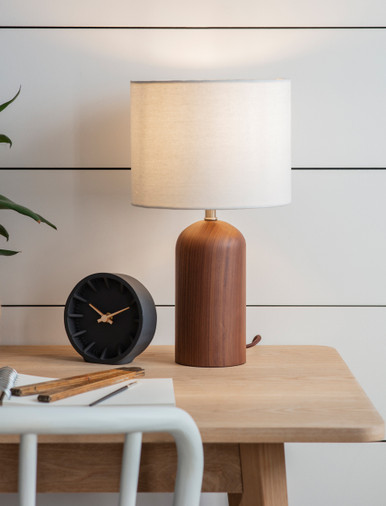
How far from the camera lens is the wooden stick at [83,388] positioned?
0.95 meters

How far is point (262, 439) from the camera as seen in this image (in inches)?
34.0

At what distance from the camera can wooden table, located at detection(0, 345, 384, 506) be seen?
0.87 metres

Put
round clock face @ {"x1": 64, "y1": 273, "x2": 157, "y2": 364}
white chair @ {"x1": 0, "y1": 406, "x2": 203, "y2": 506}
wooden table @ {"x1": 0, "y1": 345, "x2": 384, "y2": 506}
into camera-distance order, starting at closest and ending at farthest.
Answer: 1. white chair @ {"x1": 0, "y1": 406, "x2": 203, "y2": 506}
2. wooden table @ {"x1": 0, "y1": 345, "x2": 384, "y2": 506}
3. round clock face @ {"x1": 64, "y1": 273, "x2": 157, "y2": 364}

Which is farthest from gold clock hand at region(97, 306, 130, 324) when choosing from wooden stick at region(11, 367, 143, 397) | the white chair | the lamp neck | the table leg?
the white chair

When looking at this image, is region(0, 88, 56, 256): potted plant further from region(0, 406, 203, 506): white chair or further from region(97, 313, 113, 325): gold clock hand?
region(0, 406, 203, 506): white chair

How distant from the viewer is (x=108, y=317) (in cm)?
121

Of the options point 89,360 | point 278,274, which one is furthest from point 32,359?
point 278,274

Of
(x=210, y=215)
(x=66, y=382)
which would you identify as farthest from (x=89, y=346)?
(x=210, y=215)

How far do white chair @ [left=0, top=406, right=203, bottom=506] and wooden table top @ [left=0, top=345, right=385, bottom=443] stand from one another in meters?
0.20

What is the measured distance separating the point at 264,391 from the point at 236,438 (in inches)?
6.4

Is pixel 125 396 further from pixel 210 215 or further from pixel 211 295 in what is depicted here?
pixel 210 215

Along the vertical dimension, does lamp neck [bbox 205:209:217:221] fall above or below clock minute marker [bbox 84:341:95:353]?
above

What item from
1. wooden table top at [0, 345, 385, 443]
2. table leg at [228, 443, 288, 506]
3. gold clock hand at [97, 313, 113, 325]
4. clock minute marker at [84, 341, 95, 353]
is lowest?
table leg at [228, 443, 288, 506]

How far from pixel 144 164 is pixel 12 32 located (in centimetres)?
42
